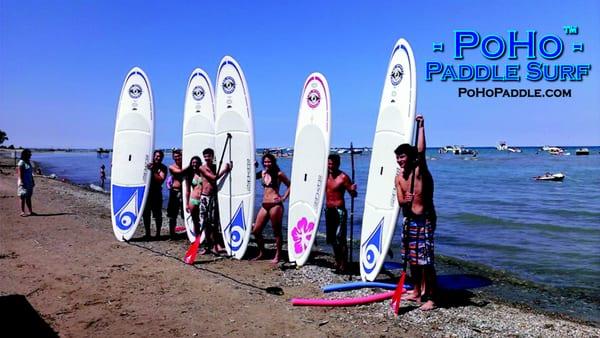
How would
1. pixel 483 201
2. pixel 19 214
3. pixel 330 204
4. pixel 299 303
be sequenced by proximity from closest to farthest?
pixel 299 303 → pixel 330 204 → pixel 19 214 → pixel 483 201

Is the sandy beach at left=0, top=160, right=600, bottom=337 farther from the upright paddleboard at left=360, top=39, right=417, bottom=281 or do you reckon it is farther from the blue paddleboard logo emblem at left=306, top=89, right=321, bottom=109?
the blue paddleboard logo emblem at left=306, top=89, right=321, bottom=109

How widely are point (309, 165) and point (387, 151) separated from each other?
128cm

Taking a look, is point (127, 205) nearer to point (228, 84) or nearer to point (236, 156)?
point (236, 156)

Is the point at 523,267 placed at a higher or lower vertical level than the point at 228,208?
lower

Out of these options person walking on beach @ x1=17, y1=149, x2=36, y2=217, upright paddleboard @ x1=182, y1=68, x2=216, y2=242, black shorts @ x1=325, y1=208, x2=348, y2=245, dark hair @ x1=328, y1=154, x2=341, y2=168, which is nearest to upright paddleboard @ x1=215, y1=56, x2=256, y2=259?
upright paddleboard @ x1=182, y1=68, x2=216, y2=242

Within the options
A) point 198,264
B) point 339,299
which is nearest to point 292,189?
point 198,264

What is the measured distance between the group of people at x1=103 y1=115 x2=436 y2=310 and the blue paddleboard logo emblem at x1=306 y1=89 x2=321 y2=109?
1.05 m

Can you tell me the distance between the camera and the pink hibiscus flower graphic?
6824 mm

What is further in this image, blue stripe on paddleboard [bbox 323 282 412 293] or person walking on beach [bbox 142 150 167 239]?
person walking on beach [bbox 142 150 167 239]

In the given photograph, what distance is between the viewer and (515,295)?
670 centimetres

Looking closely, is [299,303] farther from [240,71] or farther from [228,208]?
[240,71]

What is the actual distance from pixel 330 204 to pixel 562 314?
314 centimetres

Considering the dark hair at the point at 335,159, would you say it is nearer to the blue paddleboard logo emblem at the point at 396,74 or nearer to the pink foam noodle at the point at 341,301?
the blue paddleboard logo emblem at the point at 396,74

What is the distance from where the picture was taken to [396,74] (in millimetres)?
6113
